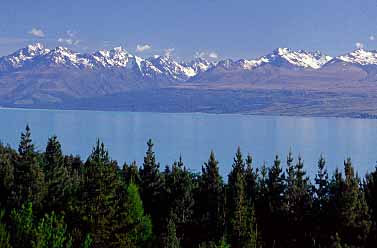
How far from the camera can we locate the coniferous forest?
2388 cm

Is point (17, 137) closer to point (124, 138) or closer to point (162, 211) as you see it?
point (124, 138)

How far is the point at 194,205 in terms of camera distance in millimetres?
32156

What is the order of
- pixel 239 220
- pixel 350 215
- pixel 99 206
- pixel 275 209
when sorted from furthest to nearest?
pixel 275 209, pixel 350 215, pixel 239 220, pixel 99 206

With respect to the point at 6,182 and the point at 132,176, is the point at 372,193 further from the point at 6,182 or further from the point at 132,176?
the point at 6,182

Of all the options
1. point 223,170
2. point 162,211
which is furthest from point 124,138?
point 162,211

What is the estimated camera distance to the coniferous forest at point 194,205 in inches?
940

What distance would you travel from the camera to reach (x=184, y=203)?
1220 inches

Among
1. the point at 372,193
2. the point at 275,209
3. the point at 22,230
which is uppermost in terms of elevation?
the point at 22,230

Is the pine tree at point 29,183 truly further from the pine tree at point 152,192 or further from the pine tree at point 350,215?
the pine tree at point 350,215

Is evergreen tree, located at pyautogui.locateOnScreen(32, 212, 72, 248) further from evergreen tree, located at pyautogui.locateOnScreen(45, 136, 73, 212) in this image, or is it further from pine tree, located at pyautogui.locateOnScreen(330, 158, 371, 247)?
pine tree, located at pyautogui.locateOnScreen(330, 158, 371, 247)

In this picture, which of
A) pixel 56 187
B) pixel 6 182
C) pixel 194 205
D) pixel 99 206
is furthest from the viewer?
pixel 6 182

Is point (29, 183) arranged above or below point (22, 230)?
above

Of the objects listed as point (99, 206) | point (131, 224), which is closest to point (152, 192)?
point (131, 224)

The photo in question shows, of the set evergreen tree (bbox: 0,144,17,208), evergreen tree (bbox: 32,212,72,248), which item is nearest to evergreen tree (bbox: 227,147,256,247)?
evergreen tree (bbox: 32,212,72,248)
